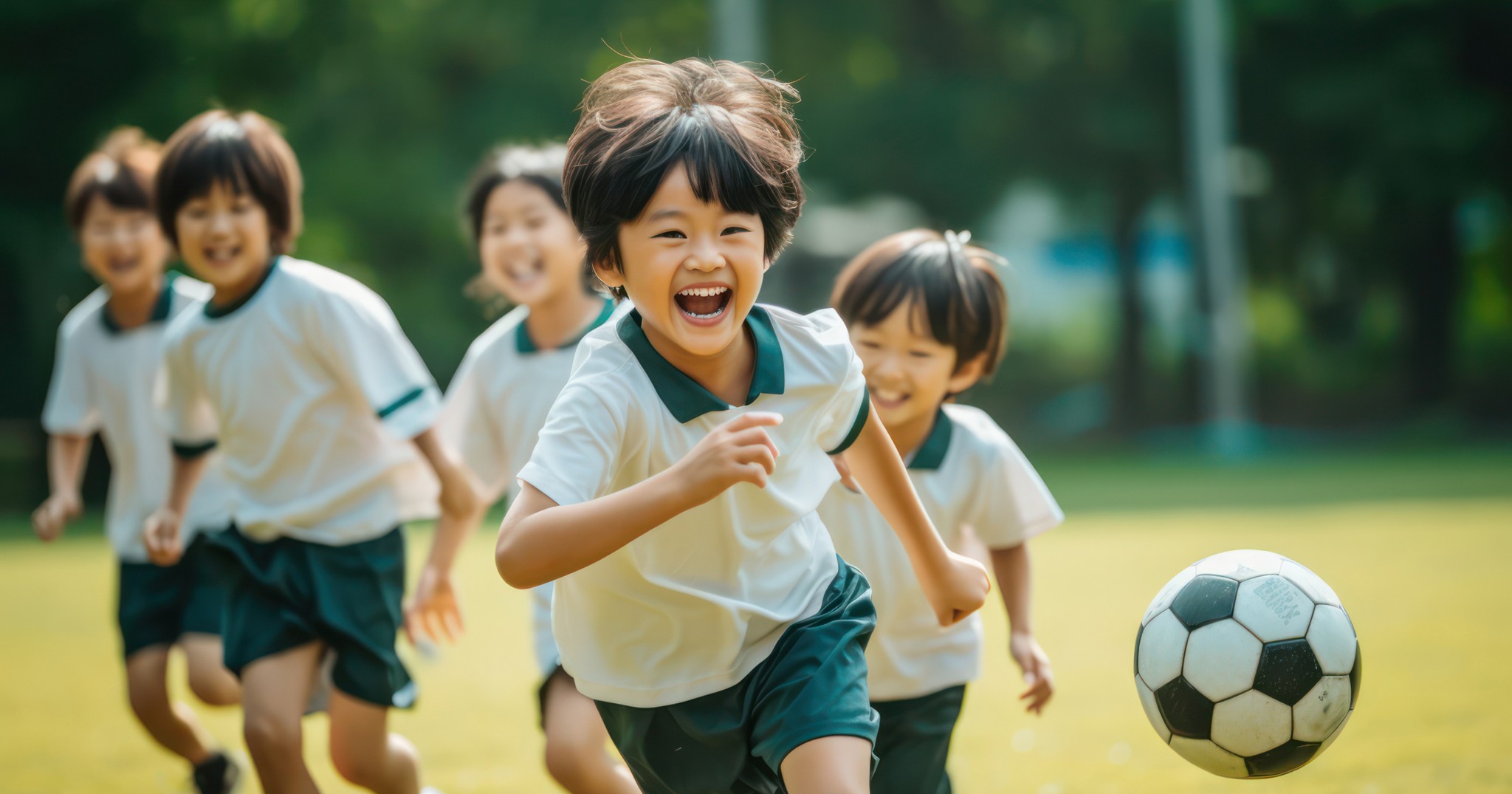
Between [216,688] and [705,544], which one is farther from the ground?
[705,544]

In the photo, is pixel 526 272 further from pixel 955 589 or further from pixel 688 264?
pixel 955 589

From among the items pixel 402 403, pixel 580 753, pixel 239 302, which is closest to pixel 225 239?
pixel 239 302

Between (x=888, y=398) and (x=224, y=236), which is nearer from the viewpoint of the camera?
(x=888, y=398)

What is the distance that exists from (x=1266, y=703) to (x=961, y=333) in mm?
1100

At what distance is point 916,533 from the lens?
278 cm

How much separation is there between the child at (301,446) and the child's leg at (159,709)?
28.8 inches

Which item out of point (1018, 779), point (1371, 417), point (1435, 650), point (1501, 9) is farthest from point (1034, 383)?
point (1018, 779)

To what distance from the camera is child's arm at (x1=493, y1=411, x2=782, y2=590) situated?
218 cm

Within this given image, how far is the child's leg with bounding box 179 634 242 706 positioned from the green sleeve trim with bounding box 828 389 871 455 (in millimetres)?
2344

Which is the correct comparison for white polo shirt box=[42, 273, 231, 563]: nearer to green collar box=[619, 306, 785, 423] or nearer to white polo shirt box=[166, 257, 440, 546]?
A: white polo shirt box=[166, 257, 440, 546]

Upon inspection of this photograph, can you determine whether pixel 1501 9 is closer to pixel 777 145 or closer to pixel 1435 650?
pixel 1435 650

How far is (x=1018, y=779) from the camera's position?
4.50 meters

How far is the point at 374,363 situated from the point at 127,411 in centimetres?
160

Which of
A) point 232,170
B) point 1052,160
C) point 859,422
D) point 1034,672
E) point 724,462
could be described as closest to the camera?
point 724,462
